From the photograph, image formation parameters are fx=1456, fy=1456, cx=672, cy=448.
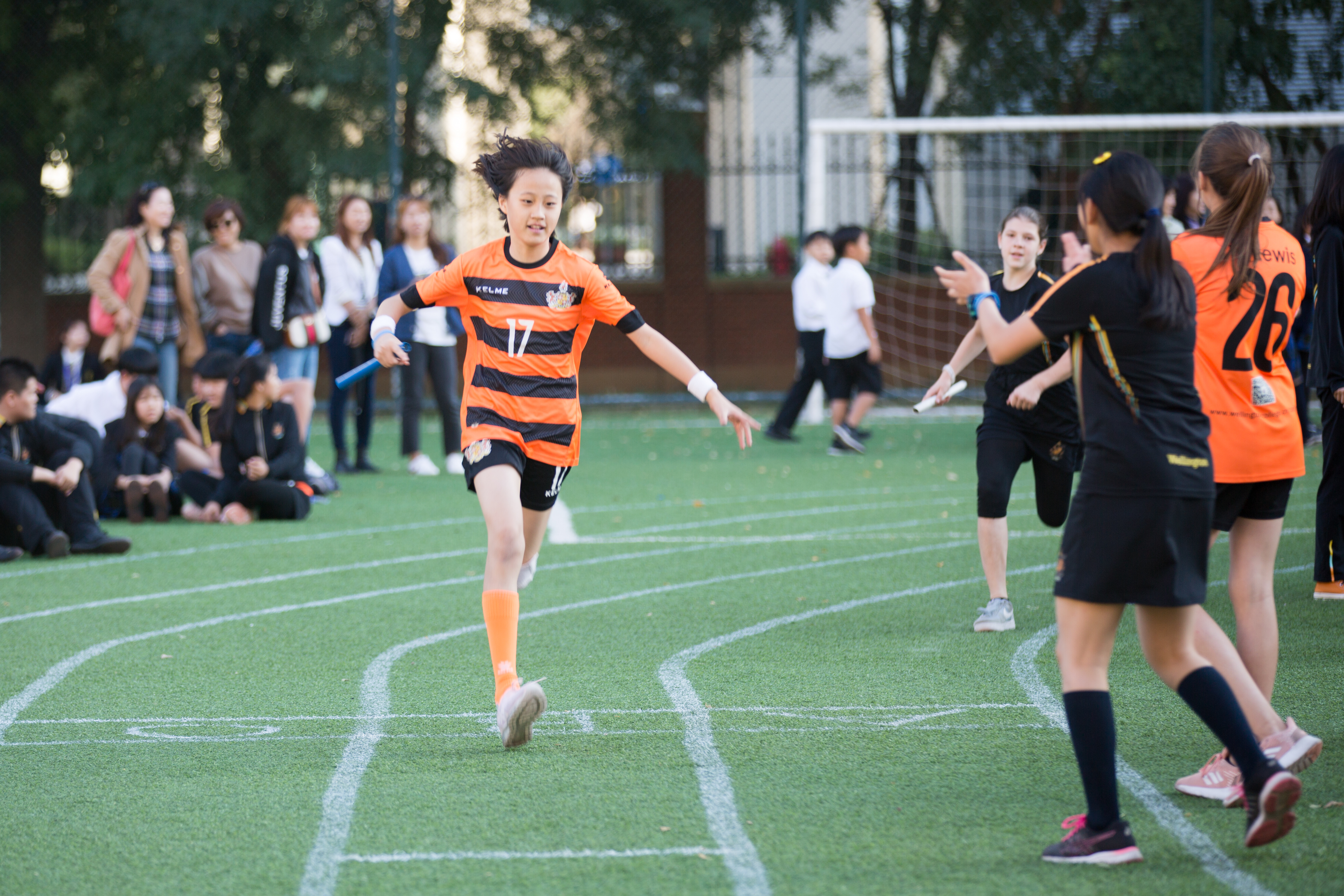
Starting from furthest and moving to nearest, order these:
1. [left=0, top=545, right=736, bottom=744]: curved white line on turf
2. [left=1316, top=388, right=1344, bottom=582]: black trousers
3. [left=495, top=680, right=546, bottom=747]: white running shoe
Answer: [left=1316, top=388, right=1344, bottom=582]: black trousers → [left=0, top=545, right=736, bottom=744]: curved white line on turf → [left=495, top=680, right=546, bottom=747]: white running shoe

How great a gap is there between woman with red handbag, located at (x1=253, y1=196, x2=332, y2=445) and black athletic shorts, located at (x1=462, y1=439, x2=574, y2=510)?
19.3ft

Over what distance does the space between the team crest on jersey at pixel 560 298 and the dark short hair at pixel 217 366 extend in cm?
560

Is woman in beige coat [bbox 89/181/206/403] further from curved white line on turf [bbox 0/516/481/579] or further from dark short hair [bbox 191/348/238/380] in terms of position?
curved white line on turf [bbox 0/516/481/579]

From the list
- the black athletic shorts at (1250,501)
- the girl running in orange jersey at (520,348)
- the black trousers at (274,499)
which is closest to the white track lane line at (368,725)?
the girl running in orange jersey at (520,348)

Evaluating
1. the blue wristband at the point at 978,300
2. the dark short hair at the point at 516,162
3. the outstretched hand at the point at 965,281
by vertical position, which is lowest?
the blue wristband at the point at 978,300

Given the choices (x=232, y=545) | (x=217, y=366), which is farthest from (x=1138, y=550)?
(x=217, y=366)

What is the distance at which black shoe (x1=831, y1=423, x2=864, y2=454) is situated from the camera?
13375mm

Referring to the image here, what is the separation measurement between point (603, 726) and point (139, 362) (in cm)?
634

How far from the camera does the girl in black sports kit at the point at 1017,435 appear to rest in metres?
6.23

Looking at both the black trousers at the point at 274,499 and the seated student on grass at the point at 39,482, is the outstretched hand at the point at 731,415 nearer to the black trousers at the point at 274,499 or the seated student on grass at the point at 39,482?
the seated student on grass at the point at 39,482

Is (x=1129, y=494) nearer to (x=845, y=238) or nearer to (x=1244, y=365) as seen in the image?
(x=1244, y=365)

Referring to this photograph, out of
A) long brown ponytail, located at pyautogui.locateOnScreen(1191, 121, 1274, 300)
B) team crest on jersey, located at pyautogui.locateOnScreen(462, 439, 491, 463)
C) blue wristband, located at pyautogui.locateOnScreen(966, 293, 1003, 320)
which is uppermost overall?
long brown ponytail, located at pyautogui.locateOnScreen(1191, 121, 1274, 300)

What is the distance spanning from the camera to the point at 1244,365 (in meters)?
4.23

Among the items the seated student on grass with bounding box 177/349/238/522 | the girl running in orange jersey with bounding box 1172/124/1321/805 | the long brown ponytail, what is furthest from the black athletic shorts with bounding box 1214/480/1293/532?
the seated student on grass with bounding box 177/349/238/522
